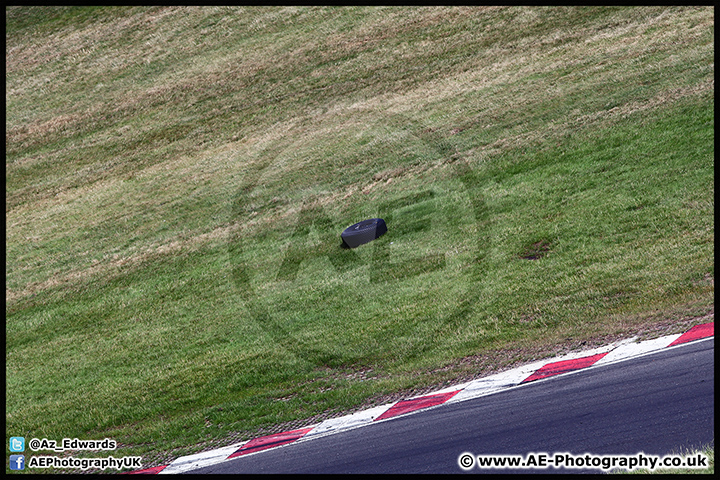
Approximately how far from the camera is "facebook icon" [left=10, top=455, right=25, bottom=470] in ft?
32.3

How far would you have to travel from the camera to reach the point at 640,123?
1841cm

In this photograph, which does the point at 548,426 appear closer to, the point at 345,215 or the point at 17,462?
the point at 17,462

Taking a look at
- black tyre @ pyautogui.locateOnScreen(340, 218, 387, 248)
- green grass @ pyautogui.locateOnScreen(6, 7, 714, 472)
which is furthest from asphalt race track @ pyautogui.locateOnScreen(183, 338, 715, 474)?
black tyre @ pyautogui.locateOnScreen(340, 218, 387, 248)

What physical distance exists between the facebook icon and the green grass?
772 millimetres

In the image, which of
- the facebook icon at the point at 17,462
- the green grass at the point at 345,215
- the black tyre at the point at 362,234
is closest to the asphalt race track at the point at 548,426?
the green grass at the point at 345,215

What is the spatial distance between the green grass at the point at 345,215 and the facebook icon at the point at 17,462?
77cm

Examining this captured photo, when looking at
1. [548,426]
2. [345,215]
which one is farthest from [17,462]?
[345,215]

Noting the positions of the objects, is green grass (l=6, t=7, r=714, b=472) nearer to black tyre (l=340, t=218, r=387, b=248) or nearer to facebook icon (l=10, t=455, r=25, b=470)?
black tyre (l=340, t=218, r=387, b=248)

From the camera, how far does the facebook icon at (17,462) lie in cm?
984

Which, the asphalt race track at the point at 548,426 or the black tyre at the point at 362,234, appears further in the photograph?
the black tyre at the point at 362,234

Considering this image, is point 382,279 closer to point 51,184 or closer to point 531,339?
point 531,339

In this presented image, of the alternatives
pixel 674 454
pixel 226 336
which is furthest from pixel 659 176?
pixel 226 336

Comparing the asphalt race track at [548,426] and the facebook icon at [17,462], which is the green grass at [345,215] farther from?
the asphalt race track at [548,426]
